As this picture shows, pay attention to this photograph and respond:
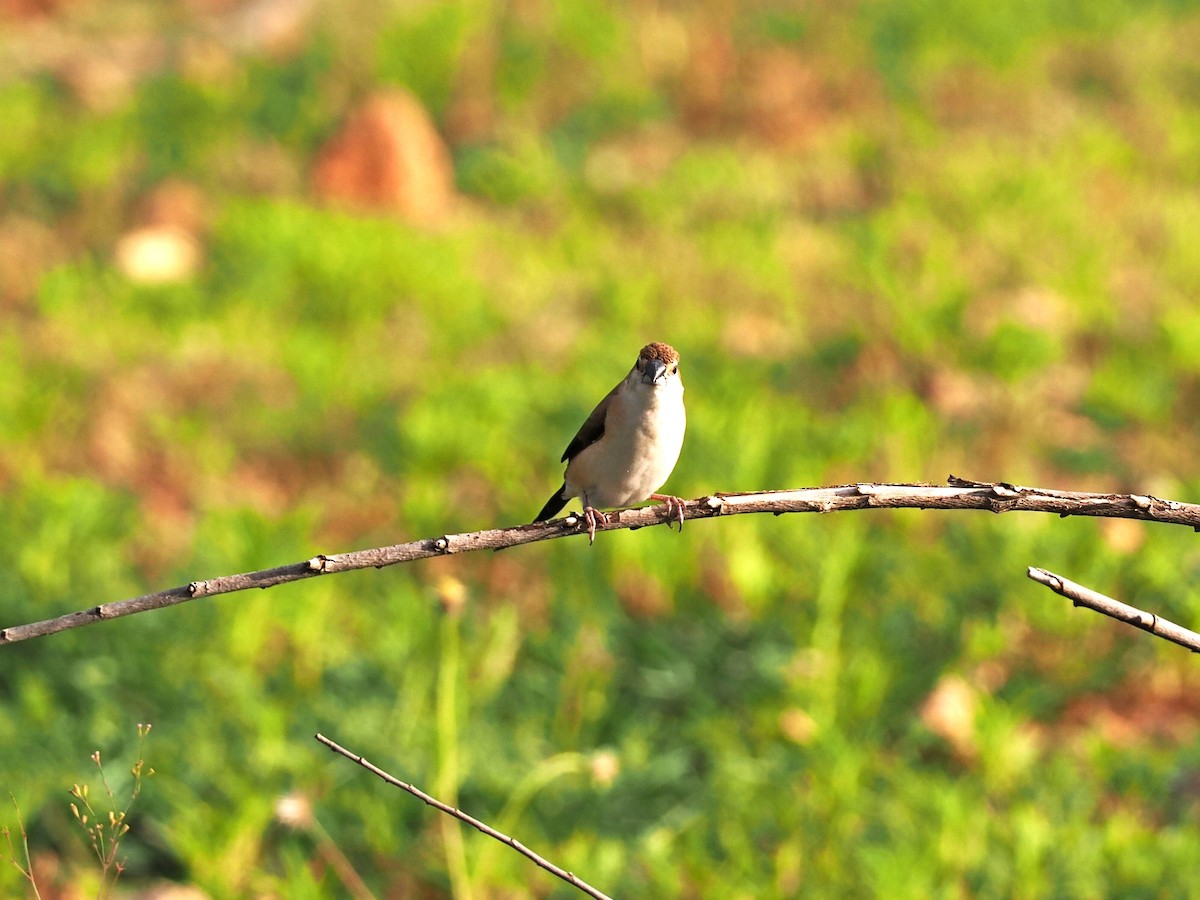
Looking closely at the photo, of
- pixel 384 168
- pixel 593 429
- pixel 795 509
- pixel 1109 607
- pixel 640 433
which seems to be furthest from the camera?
pixel 384 168

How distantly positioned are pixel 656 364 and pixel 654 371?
0.02 metres

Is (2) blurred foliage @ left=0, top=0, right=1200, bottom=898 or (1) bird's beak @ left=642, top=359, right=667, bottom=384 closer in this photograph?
(1) bird's beak @ left=642, top=359, right=667, bottom=384

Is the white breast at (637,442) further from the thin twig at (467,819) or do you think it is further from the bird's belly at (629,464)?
the thin twig at (467,819)

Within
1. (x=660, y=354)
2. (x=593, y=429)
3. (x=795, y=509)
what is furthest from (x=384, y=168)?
(x=795, y=509)

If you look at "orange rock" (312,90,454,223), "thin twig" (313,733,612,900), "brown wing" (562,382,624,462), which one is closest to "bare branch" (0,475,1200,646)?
"thin twig" (313,733,612,900)

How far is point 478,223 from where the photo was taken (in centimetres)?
1020

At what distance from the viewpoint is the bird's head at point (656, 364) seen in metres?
3.54

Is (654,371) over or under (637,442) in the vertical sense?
over

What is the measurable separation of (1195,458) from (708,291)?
3193 mm

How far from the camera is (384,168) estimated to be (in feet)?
34.6

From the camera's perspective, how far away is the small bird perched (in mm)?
3535

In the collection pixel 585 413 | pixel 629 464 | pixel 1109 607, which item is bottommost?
pixel 1109 607

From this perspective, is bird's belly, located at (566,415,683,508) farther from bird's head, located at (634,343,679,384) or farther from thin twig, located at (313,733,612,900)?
thin twig, located at (313,733,612,900)

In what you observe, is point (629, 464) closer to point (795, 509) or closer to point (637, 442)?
point (637, 442)
